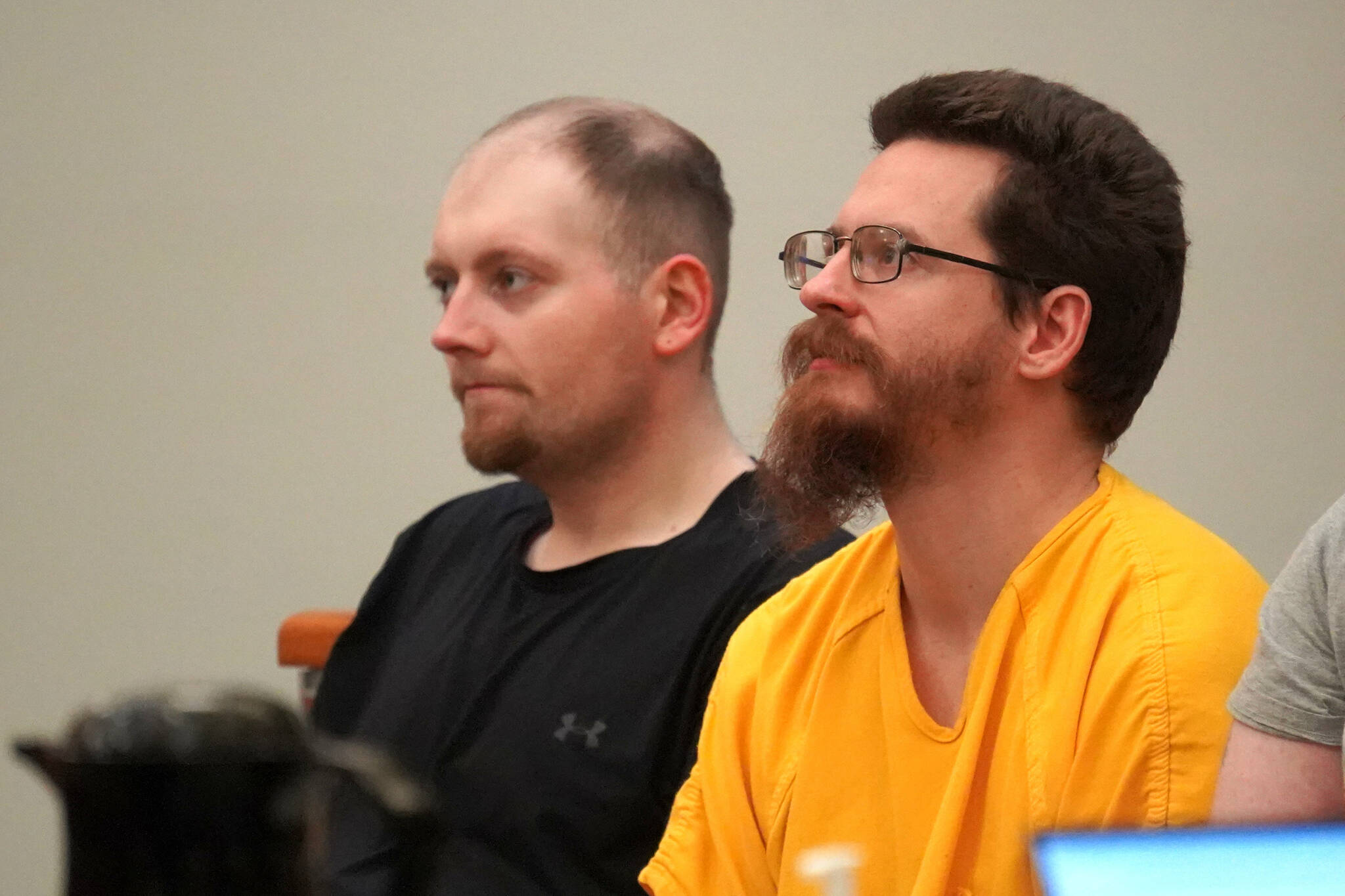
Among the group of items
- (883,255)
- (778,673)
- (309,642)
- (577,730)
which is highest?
(883,255)

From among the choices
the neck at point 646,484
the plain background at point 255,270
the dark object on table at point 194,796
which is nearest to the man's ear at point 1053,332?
the neck at point 646,484

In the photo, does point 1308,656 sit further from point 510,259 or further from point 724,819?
point 510,259

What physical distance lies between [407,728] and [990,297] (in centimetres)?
80

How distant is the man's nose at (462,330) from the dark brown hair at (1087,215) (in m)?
0.56

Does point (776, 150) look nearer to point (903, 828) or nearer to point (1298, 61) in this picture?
point (1298, 61)

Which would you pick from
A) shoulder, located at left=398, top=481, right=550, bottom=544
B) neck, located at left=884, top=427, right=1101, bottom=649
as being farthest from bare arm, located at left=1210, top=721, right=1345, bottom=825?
shoulder, located at left=398, top=481, right=550, bottom=544

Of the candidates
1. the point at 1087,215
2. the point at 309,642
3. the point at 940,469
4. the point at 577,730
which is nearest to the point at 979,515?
the point at 940,469

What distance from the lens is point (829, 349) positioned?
49.4 inches

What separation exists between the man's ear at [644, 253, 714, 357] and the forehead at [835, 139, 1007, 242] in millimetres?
372

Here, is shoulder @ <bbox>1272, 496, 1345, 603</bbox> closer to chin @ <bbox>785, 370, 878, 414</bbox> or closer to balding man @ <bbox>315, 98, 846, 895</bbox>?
chin @ <bbox>785, 370, 878, 414</bbox>

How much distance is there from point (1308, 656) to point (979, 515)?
30 centimetres

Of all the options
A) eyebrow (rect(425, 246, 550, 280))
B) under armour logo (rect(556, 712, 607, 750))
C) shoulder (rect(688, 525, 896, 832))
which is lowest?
under armour logo (rect(556, 712, 607, 750))

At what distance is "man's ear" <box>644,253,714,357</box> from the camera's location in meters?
1.62

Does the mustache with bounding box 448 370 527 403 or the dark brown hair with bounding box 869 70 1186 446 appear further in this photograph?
the mustache with bounding box 448 370 527 403
